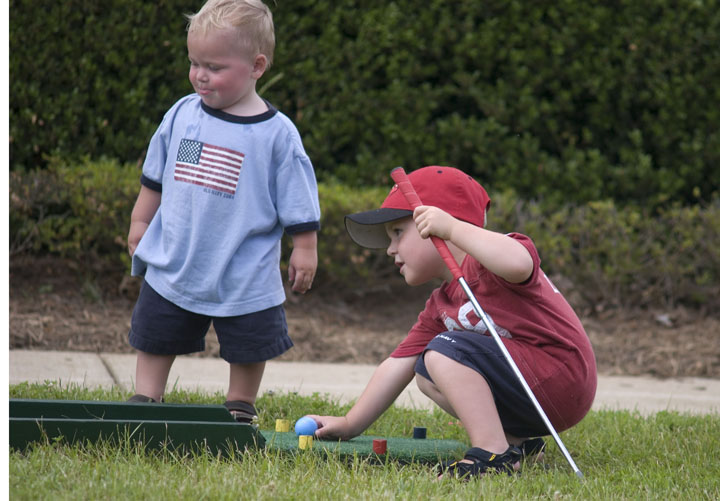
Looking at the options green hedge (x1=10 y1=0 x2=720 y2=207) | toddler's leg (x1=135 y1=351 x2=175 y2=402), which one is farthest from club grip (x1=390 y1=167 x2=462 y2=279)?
green hedge (x1=10 y1=0 x2=720 y2=207)

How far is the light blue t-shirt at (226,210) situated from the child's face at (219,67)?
0.30 ft

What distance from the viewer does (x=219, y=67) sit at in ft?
11.4

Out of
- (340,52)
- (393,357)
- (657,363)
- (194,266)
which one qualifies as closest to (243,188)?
(194,266)

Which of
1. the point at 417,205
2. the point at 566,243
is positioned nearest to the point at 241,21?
the point at 417,205

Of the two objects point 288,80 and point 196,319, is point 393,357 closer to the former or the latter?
point 196,319

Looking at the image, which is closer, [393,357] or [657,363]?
[393,357]

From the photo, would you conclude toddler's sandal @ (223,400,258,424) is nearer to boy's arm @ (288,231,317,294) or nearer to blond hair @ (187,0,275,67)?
boy's arm @ (288,231,317,294)

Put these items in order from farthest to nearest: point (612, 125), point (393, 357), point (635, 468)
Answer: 1. point (612, 125)
2. point (393, 357)
3. point (635, 468)

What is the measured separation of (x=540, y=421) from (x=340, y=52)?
14.0 feet

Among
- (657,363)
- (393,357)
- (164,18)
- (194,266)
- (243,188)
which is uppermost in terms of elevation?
(164,18)

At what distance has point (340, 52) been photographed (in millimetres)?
6875

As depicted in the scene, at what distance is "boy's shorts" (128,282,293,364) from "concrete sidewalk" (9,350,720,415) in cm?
60

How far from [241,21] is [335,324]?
10.2ft

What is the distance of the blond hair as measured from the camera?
3424mm
